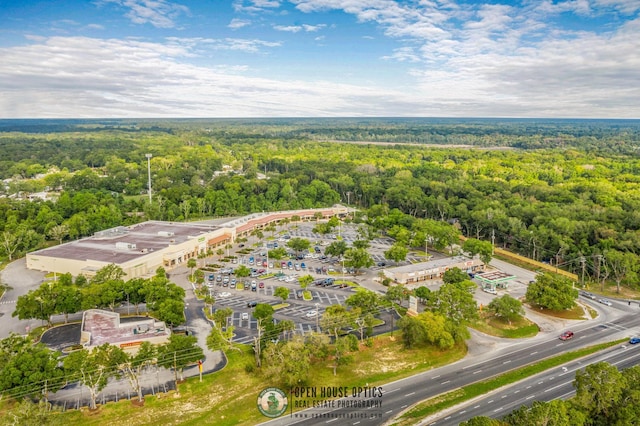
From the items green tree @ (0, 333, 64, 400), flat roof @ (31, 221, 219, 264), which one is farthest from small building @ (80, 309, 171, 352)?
flat roof @ (31, 221, 219, 264)

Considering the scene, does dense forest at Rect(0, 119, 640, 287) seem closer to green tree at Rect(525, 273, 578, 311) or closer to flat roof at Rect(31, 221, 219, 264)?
flat roof at Rect(31, 221, 219, 264)

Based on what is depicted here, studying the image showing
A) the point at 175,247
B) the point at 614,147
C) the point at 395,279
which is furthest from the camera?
the point at 614,147

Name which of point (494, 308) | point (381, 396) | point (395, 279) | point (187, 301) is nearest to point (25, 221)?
point (187, 301)

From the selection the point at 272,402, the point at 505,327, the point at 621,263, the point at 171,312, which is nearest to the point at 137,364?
the point at 171,312

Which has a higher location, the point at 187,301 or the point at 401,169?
the point at 401,169

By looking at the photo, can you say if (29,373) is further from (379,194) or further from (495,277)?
(379,194)

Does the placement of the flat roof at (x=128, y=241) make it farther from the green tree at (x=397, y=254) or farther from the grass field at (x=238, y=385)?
the green tree at (x=397, y=254)

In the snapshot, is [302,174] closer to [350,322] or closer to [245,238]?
[245,238]
